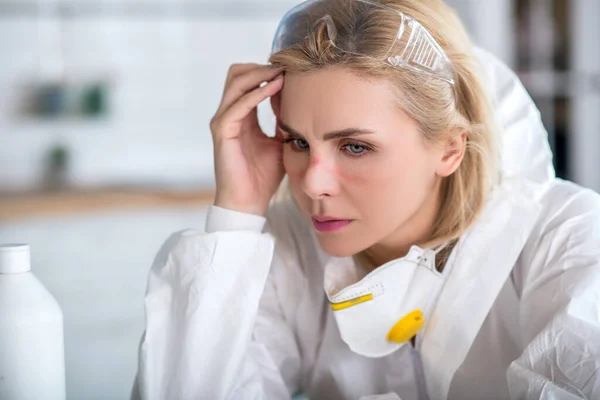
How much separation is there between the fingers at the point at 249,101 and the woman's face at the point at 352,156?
21 millimetres

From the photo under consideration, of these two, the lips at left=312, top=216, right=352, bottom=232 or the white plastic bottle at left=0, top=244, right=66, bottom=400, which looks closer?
the white plastic bottle at left=0, top=244, right=66, bottom=400

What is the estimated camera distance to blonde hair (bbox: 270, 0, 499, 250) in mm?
991

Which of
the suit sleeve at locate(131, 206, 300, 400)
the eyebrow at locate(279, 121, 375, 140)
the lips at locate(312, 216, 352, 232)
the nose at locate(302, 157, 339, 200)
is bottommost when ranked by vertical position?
the suit sleeve at locate(131, 206, 300, 400)

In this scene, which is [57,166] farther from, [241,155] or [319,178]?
[319,178]

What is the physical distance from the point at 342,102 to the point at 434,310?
1.29ft

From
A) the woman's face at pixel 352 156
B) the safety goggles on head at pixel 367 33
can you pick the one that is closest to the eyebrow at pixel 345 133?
the woman's face at pixel 352 156

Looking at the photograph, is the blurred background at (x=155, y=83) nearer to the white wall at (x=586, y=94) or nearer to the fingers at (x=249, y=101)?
the white wall at (x=586, y=94)

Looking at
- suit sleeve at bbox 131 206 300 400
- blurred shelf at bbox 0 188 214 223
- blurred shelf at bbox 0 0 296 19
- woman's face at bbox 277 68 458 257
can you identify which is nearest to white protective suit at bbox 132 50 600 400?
suit sleeve at bbox 131 206 300 400

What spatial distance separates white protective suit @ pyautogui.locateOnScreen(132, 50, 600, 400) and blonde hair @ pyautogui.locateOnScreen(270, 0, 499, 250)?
5 centimetres

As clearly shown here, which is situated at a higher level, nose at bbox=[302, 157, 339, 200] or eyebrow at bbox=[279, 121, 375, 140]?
eyebrow at bbox=[279, 121, 375, 140]

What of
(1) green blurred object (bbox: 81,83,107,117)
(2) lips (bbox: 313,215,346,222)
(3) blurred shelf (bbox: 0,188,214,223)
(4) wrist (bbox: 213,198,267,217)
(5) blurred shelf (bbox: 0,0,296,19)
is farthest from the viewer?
(1) green blurred object (bbox: 81,83,107,117)

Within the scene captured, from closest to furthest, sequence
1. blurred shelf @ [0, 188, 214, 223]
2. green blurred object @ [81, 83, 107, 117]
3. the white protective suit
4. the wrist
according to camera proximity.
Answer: the white protective suit → the wrist → blurred shelf @ [0, 188, 214, 223] → green blurred object @ [81, 83, 107, 117]

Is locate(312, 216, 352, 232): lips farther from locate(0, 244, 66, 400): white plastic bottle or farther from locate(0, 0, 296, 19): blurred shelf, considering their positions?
locate(0, 0, 296, 19): blurred shelf

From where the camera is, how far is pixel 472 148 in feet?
3.77
